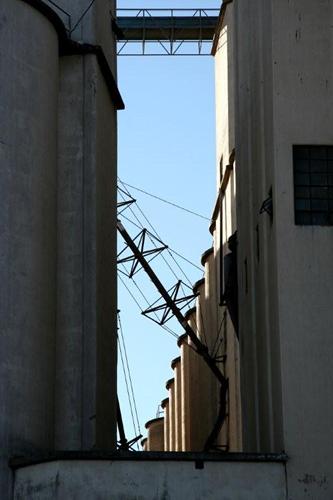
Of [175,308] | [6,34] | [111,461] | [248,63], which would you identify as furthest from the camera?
[175,308]

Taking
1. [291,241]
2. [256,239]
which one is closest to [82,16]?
[256,239]

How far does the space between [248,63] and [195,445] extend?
2122 centimetres

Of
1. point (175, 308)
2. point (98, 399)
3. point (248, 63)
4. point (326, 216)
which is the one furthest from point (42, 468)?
point (175, 308)

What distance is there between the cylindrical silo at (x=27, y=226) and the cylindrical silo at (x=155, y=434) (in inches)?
1295

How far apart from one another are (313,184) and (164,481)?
6.85 m

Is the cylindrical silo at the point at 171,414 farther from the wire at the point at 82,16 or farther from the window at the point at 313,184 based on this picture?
the window at the point at 313,184

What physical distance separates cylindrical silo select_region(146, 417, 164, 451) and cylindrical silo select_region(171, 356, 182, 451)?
4316mm

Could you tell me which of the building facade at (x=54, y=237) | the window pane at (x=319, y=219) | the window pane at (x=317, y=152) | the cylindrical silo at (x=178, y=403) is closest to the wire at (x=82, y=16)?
the building facade at (x=54, y=237)

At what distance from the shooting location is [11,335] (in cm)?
3694

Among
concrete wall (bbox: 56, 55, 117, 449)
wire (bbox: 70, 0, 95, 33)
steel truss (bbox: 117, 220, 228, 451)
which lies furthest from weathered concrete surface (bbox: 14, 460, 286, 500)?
steel truss (bbox: 117, 220, 228, 451)

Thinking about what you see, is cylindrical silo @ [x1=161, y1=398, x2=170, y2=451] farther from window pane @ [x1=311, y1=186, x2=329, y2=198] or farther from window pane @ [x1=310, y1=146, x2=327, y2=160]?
window pane @ [x1=310, y1=146, x2=327, y2=160]

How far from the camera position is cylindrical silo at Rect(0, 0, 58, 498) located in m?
36.7

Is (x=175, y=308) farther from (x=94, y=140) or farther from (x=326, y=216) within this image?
(x=326, y=216)

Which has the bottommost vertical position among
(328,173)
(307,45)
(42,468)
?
(42,468)
